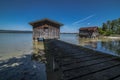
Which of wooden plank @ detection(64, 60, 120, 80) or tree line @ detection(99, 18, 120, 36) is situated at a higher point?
tree line @ detection(99, 18, 120, 36)

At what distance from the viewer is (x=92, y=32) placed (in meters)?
33.0

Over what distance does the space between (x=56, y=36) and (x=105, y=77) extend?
727 inches

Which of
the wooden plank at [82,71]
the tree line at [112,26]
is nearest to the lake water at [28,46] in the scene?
the wooden plank at [82,71]

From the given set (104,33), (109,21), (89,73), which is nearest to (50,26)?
(89,73)

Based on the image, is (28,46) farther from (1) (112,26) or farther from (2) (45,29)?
(1) (112,26)

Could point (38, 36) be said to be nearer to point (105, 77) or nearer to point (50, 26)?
point (50, 26)

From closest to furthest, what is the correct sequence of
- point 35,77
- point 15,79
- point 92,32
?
point 15,79, point 35,77, point 92,32

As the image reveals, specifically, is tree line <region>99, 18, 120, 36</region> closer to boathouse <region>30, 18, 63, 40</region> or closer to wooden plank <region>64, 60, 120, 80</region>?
boathouse <region>30, 18, 63, 40</region>

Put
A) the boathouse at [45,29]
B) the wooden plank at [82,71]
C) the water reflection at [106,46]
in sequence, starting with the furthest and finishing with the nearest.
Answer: the boathouse at [45,29] → the water reflection at [106,46] → the wooden plank at [82,71]

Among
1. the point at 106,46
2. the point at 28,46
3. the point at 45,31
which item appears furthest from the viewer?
the point at 45,31

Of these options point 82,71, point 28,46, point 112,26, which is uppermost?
point 112,26

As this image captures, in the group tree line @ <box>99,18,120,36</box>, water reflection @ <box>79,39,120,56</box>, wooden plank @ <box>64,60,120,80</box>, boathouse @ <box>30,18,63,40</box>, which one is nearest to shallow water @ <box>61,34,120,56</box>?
water reflection @ <box>79,39,120,56</box>

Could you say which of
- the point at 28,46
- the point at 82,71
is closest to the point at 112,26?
the point at 28,46

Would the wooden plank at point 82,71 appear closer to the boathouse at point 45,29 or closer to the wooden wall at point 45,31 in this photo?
the boathouse at point 45,29
